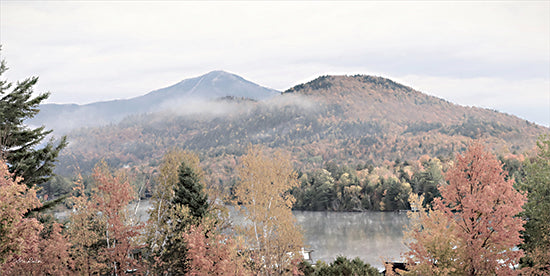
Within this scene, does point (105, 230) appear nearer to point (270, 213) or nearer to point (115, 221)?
point (115, 221)

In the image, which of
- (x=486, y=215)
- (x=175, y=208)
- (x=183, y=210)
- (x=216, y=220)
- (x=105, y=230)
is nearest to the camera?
(x=486, y=215)

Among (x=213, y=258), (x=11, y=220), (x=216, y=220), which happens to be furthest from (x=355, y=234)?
(x=11, y=220)

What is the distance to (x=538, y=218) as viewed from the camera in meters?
19.5

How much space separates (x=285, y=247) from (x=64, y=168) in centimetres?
15133

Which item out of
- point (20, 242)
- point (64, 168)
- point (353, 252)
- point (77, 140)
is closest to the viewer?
point (20, 242)

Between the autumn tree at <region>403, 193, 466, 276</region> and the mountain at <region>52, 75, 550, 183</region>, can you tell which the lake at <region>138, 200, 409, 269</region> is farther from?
the mountain at <region>52, 75, 550, 183</region>

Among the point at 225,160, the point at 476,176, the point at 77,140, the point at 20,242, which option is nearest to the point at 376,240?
the point at 476,176

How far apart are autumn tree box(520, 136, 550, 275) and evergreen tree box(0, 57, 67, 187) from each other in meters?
23.3

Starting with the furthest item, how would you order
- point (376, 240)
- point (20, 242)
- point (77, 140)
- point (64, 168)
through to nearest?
point (77, 140) < point (64, 168) < point (376, 240) < point (20, 242)

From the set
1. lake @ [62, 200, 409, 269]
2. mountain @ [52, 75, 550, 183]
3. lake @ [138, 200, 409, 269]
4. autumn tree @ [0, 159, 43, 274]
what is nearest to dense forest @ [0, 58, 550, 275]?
autumn tree @ [0, 159, 43, 274]

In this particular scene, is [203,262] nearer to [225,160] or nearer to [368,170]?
[368,170]

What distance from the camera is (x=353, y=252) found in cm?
4675

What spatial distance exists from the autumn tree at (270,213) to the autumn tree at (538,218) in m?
10.8

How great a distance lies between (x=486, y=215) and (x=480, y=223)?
14.9 inches
